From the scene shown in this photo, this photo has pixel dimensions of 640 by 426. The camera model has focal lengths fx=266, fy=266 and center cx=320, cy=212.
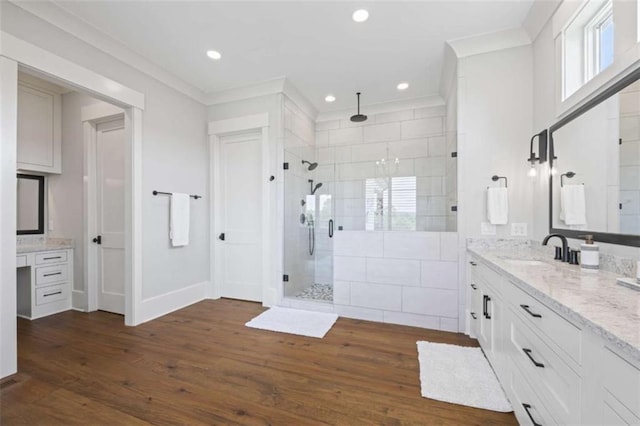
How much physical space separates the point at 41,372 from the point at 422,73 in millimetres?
4696

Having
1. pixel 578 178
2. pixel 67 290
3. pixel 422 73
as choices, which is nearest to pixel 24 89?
pixel 67 290

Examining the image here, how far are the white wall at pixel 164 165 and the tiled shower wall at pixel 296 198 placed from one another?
124 cm

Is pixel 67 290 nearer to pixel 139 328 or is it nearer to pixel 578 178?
pixel 139 328

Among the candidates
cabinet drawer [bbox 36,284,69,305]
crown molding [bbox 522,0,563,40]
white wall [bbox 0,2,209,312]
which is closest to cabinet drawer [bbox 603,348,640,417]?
crown molding [bbox 522,0,563,40]

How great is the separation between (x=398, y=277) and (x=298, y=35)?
2.73m

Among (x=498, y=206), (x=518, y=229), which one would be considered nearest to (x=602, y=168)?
(x=498, y=206)

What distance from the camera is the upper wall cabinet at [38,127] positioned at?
320 cm

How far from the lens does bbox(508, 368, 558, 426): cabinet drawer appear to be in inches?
45.6

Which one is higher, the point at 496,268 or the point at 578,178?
the point at 578,178

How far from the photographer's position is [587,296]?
3.52ft

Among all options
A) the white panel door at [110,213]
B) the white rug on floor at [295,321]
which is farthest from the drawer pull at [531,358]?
the white panel door at [110,213]

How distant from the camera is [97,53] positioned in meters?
2.61

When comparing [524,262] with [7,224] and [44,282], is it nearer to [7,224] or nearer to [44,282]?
[7,224]

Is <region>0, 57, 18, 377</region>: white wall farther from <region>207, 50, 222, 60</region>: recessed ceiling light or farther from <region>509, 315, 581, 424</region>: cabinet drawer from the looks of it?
<region>509, 315, 581, 424</region>: cabinet drawer
